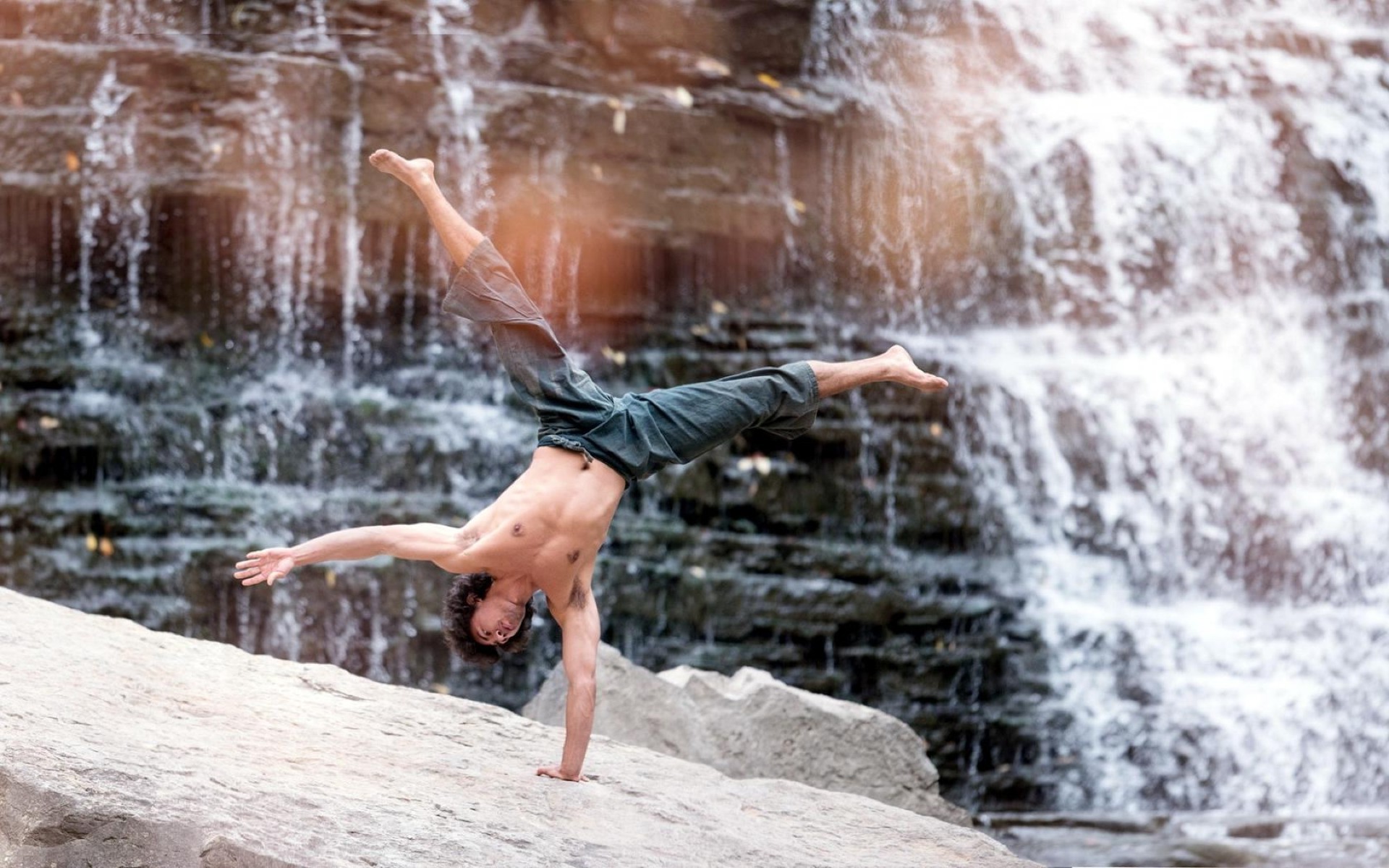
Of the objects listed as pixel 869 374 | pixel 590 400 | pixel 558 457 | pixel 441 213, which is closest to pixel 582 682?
pixel 558 457

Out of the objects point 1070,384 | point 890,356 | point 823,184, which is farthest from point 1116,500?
point 890,356

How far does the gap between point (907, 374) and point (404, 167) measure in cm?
202

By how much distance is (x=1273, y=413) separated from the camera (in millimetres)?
12531

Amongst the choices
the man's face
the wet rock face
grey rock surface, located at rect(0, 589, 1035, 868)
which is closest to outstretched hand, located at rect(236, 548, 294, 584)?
grey rock surface, located at rect(0, 589, 1035, 868)

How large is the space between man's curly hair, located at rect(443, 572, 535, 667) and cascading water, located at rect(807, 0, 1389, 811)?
6.16 m

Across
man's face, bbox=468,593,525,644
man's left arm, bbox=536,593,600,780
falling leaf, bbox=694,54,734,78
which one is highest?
falling leaf, bbox=694,54,734,78

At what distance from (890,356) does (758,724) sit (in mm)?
2140

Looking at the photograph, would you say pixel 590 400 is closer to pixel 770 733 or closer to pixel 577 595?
pixel 577 595

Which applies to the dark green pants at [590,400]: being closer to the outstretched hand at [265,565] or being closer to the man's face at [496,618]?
the man's face at [496,618]

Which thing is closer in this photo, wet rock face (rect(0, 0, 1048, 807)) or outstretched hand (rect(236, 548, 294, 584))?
outstretched hand (rect(236, 548, 294, 584))

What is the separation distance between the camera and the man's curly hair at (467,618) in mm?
5289

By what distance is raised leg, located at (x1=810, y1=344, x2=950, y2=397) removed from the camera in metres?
5.81

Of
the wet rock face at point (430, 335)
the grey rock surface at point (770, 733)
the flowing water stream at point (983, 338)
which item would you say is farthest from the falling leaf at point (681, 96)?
the grey rock surface at point (770, 733)

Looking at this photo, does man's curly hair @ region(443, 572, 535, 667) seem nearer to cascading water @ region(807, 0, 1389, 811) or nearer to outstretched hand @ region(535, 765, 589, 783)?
outstretched hand @ region(535, 765, 589, 783)
